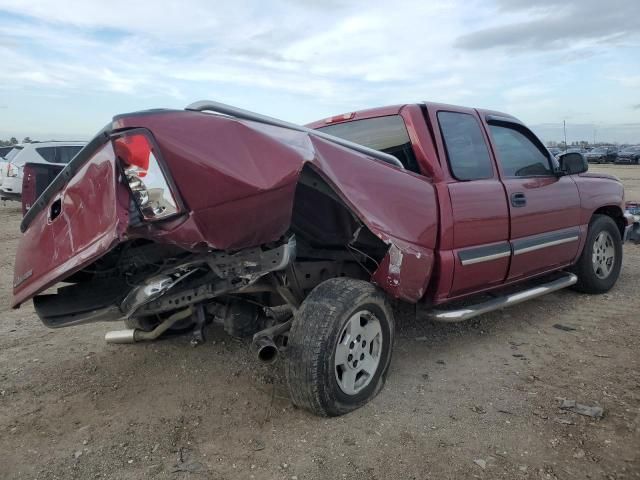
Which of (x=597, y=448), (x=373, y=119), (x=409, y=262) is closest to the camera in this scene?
(x=597, y=448)

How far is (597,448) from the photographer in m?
2.74

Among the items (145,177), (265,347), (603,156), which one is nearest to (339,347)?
(265,347)

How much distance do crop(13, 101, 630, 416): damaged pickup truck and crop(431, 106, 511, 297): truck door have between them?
13mm

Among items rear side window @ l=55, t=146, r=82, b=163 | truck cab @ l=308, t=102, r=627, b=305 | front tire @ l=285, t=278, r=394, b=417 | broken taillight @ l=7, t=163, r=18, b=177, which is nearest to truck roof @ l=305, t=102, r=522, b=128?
truck cab @ l=308, t=102, r=627, b=305

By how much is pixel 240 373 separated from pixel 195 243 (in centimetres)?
155

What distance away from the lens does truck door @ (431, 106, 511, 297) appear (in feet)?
12.3

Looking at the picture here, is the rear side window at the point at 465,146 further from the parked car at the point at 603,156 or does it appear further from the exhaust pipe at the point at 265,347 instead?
the parked car at the point at 603,156

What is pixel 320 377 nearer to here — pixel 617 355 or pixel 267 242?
pixel 267 242

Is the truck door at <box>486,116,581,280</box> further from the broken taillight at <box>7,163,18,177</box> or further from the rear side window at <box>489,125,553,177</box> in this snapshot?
the broken taillight at <box>7,163,18,177</box>

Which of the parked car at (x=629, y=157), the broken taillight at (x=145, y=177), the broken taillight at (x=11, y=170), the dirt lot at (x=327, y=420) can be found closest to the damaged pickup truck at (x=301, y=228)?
the broken taillight at (x=145, y=177)

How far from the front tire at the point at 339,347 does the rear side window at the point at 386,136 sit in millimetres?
1109

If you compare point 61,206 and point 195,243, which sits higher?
point 61,206

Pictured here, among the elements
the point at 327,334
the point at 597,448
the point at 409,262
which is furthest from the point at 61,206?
the point at 597,448

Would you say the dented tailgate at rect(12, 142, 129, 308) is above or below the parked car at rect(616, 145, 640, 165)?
above
